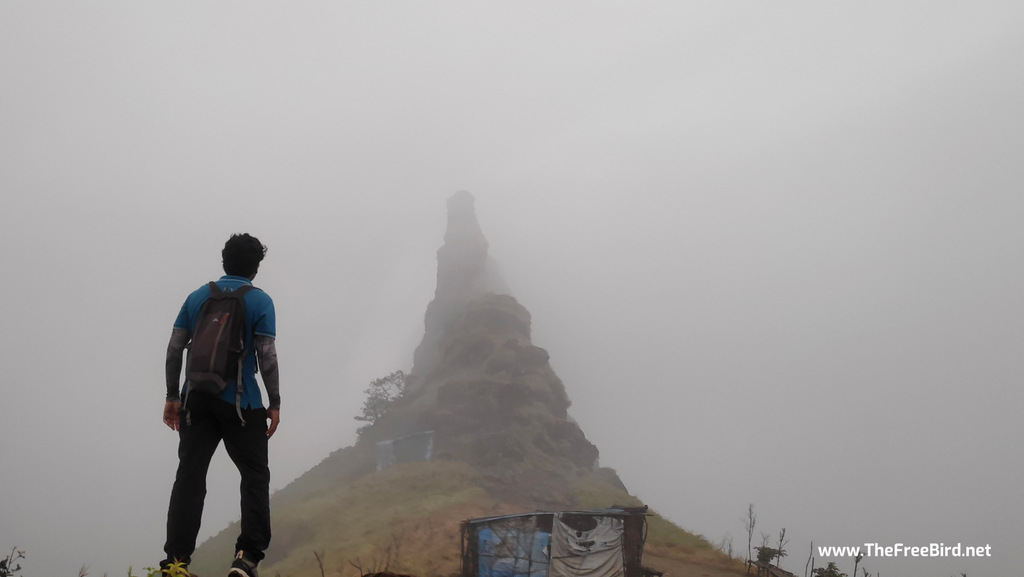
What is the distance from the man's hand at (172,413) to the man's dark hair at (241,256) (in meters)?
0.88

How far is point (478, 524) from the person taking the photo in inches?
768

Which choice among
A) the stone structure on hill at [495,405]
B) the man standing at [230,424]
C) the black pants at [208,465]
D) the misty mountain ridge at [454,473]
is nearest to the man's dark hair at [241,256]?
the man standing at [230,424]

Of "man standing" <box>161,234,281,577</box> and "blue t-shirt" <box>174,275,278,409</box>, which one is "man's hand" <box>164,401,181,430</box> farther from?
"blue t-shirt" <box>174,275,278,409</box>

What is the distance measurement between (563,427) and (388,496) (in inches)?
714

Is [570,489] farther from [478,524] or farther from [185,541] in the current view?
[185,541]

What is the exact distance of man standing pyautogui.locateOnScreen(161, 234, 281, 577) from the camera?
9.99ft

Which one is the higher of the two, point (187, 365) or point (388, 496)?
point (187, 365)

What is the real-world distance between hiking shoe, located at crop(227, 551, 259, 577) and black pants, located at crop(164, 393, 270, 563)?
0.21ft

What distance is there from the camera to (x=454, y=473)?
38969 millimetres

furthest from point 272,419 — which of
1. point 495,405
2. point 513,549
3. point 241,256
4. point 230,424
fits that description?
point 495,405

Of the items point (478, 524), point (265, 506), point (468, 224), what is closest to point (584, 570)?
point (478, 524)

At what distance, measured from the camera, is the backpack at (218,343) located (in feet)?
10.2

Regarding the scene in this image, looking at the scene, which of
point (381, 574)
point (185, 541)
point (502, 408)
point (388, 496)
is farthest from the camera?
point (502, 408)

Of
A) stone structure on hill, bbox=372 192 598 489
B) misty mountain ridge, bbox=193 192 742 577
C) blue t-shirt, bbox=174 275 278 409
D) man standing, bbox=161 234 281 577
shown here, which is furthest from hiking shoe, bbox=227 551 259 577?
stone structure on hill, bbox=372 192 598 489
